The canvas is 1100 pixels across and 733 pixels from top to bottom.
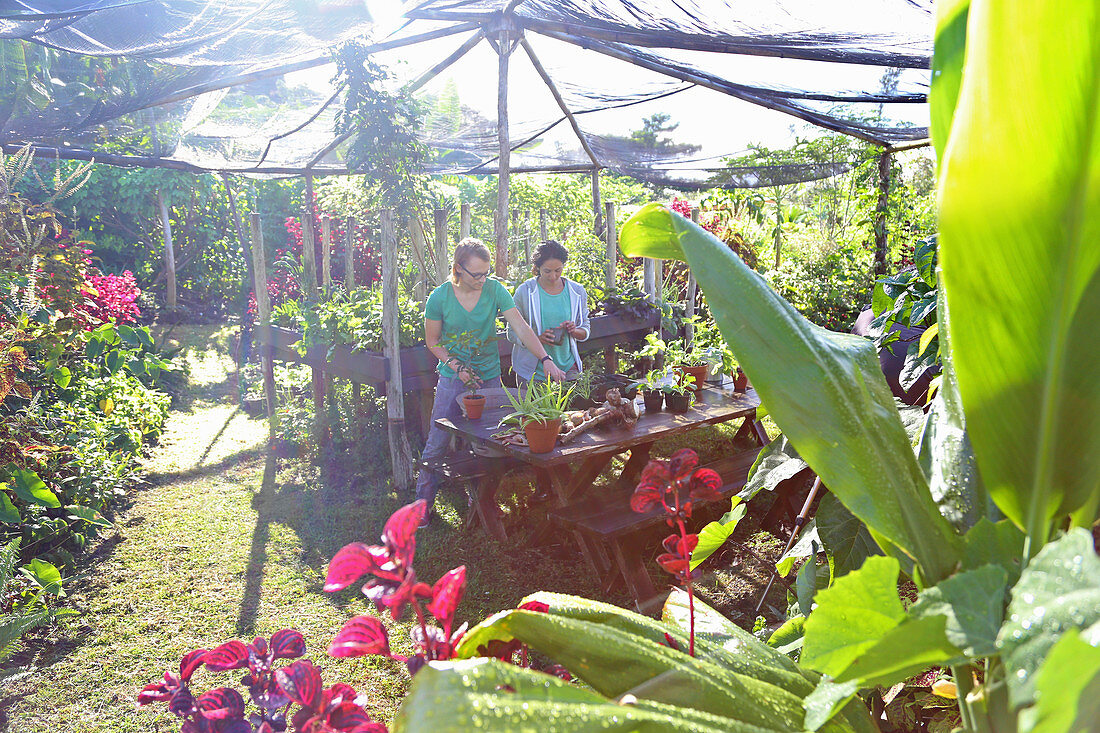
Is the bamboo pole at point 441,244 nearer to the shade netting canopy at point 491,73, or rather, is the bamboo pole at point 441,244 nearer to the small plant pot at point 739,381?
the shade netting canopy at point 491,73

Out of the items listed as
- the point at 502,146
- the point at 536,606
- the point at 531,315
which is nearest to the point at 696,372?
the point at 531,315

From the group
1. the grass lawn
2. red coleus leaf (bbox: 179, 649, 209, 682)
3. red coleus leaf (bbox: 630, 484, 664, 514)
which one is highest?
red coleus leaf (bbox: 630, 484, 664, 514)

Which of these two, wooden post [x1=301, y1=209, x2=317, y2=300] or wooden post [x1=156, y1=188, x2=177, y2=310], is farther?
wooden post [x1=156, y1=188, x2=177, y2=310]

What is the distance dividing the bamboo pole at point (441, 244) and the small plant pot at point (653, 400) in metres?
1.74

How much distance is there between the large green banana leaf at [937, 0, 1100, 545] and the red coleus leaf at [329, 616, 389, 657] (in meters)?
0.55

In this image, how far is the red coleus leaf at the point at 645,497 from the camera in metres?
0.75

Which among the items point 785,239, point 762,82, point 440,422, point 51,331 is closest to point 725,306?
point 440,422

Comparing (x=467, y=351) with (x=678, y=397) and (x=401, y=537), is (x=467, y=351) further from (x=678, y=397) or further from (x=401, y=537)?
(x=401, y=537)

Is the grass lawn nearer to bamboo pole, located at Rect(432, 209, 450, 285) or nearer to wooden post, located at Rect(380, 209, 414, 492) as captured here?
wooden post, located at Rect(380, 209, 414, 492)

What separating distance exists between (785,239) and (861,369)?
10479 millimetres

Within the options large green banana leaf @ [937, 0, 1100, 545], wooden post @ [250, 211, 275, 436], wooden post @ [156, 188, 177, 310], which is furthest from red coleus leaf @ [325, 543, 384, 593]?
wooden post @ [156, 188, 177, 310]

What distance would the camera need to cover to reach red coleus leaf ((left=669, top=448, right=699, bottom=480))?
75 centimetres

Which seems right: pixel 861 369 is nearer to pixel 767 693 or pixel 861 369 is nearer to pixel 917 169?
pixel 767 693

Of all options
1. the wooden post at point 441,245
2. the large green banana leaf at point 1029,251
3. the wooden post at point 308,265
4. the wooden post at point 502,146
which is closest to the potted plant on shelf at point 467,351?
the wooden post at point 441,245
